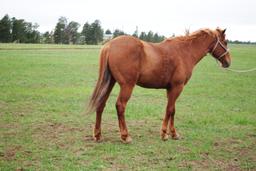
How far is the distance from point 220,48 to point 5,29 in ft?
278

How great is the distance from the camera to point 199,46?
27.8 ft

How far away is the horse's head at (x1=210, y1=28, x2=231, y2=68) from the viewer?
8.54 metres

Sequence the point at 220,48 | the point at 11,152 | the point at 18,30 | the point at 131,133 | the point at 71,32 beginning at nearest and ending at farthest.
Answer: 1. the point at 11,152
2. the point at 131,133
3. the point at 220,48
4. the point at 18,30
5. the point at 71,32

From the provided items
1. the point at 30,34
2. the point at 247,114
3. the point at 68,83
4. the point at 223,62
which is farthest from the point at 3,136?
the point at 30,34

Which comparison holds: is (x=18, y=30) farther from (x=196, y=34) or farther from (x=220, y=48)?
(x=220, y=48)

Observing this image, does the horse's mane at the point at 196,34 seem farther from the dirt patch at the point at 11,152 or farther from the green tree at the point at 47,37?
the green tree at the point at 47,37

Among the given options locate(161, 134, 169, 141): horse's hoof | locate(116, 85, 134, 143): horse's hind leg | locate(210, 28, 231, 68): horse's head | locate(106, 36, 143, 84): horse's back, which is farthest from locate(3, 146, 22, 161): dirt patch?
locate(210, 28, 231, 68): horse's head

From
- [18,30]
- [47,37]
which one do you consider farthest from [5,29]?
[47,37]

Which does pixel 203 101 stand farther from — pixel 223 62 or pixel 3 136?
pixel 3 136

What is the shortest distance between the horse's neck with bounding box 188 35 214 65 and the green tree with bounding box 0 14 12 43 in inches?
3273

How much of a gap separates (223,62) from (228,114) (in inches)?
109

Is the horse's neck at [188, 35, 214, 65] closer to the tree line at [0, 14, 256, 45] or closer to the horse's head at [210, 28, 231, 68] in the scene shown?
the horse's head at [210, 28, 231, 68]

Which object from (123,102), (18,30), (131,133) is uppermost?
(18,30)

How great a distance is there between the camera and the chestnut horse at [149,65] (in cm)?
730
